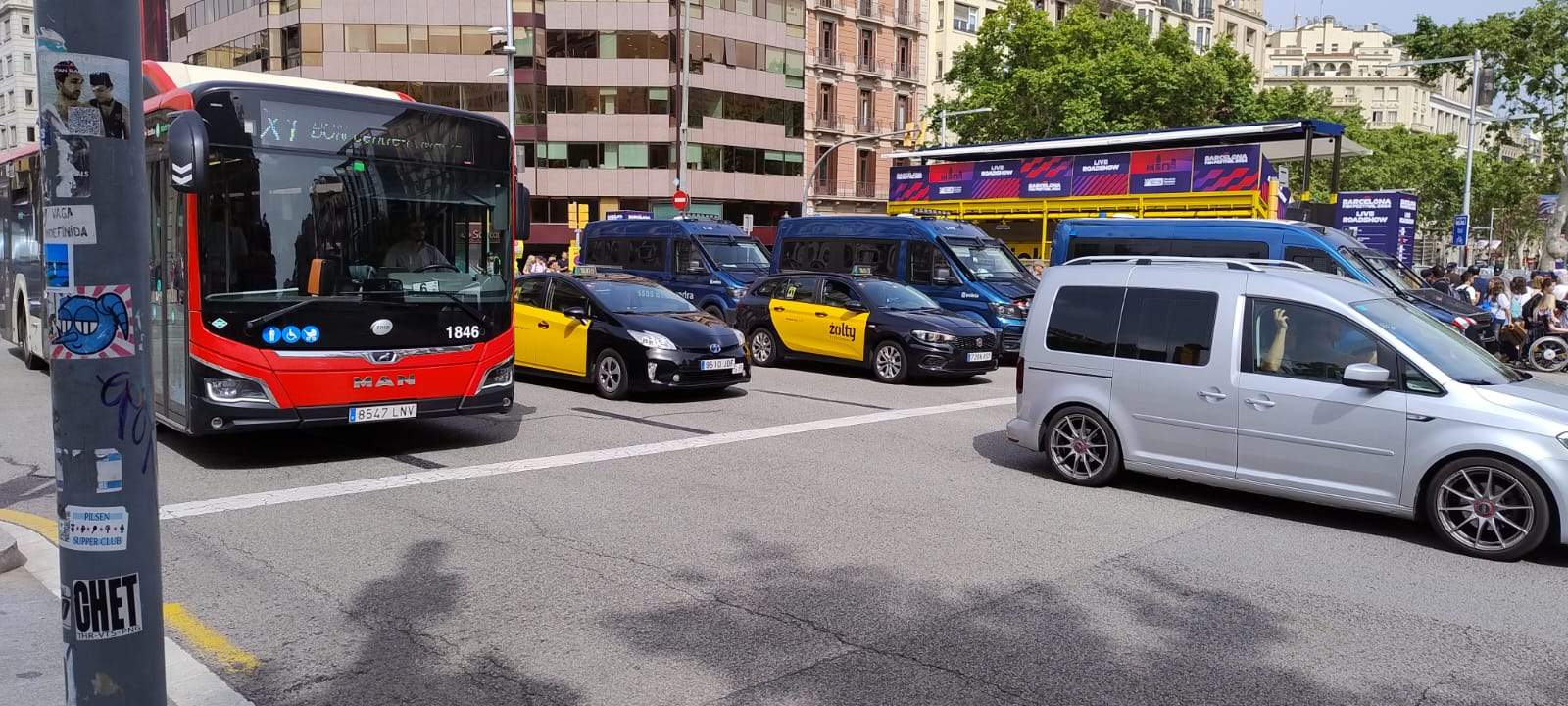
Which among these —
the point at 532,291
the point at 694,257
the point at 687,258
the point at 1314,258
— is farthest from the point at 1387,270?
the point at 532,291

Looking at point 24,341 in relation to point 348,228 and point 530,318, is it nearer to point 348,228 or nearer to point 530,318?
point 530,318

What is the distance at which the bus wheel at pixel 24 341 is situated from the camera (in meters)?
14.3

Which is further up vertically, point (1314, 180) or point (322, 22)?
point (322, 22)

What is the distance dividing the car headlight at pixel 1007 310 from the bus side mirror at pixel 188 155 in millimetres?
12944

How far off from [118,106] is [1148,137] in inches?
875

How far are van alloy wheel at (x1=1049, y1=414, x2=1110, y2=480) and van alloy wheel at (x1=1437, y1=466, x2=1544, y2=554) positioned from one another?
7.25 ft

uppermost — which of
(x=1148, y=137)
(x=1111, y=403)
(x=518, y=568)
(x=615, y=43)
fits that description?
(x=615, y=43)

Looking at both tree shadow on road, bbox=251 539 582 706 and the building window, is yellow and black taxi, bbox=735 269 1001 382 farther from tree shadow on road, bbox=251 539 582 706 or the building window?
the building window

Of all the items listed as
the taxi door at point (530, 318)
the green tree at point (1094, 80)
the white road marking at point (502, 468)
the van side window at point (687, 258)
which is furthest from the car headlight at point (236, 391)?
the green tree at point (1094, 80)

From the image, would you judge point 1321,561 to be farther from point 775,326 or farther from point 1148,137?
point 1148,137

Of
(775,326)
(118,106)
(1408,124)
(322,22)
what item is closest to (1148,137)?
(775,326)

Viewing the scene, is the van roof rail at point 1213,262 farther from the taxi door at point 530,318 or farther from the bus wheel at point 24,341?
the bus wheel at point 24,341

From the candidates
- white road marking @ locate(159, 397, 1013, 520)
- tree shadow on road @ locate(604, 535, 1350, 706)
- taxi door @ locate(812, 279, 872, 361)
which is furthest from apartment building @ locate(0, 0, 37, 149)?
tree shadow on road @ locate(604, 535, 1350, 706)

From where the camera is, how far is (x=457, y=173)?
891 cm
